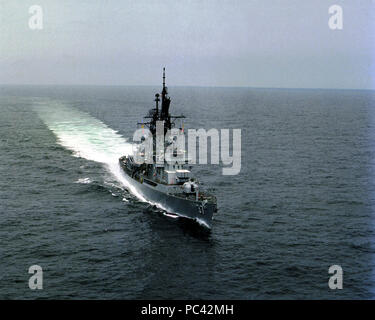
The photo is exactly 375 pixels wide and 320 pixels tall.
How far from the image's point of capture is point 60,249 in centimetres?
4753

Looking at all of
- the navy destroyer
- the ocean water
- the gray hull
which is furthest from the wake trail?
the navy destroyer

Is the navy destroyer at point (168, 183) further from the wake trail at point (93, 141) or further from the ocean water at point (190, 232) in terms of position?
the wake trail at point (93, 141)

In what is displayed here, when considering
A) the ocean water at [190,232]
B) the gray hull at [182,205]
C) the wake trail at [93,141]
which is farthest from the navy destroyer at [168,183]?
the wake trail at [93,141]

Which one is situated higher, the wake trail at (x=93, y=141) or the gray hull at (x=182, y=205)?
the wake trail at (x=93, y=141)

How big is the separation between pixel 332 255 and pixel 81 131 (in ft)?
301

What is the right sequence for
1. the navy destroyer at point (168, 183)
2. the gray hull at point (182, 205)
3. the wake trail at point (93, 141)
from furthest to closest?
the wake trail at point (93, 141), the navy destroyer at point (168, 183), the gray hull at point (182, 205)

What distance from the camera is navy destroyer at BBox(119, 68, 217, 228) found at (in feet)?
185

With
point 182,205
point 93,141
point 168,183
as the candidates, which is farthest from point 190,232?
point 93,141

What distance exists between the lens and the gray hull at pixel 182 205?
55000 mm

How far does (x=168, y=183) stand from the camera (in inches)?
2420

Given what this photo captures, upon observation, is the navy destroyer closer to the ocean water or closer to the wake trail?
the ocean water
